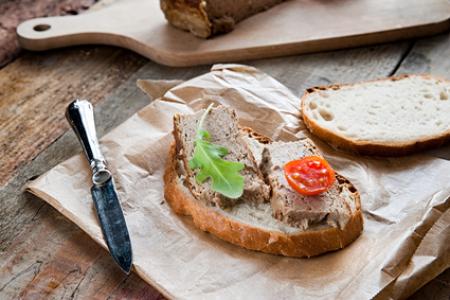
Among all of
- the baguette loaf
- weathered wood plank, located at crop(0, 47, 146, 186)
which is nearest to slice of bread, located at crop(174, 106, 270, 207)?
weathered wood plank, located at crop(0, 47, 146, 186)

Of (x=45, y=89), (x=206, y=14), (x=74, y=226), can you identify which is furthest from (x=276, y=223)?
(x=45, y=89)

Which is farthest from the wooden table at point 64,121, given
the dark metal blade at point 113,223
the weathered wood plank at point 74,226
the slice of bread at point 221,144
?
the slice of bread at point 221,144

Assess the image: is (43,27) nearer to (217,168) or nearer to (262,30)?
(262,30)

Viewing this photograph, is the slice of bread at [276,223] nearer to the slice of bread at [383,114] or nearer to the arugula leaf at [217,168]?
the arugula leaf at [217,168]

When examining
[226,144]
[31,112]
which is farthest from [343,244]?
[31,112]

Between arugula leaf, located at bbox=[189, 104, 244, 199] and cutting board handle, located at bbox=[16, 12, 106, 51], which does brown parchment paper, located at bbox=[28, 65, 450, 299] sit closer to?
arugula leaf, located at bbox=[189, 104, 244, 199]

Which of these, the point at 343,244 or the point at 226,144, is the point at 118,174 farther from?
the point at 343,244
